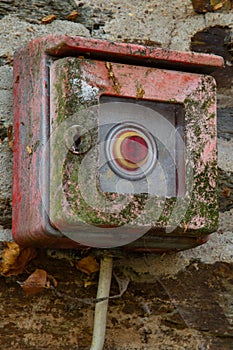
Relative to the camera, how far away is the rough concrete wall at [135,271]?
126cm

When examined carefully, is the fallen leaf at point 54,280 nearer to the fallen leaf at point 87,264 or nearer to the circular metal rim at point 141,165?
the fallen leaf at point 87,264

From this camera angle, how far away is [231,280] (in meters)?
1.34

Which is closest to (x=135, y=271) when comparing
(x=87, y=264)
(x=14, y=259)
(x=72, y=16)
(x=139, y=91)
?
(x=87, y=264)

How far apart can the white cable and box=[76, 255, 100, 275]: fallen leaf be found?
0.07 feet

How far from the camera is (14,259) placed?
1241 millimetres

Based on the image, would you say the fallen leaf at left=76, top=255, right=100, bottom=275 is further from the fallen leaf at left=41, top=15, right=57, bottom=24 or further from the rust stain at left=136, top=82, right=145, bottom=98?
the fallen leaf at left=41, top=15, right=57, bottom=24

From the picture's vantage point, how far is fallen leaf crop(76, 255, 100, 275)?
128cm

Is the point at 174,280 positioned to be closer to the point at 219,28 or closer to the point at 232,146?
the point at 232,146

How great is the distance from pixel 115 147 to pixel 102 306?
276 mm

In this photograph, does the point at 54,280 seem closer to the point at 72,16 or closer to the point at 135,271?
the point at 135,271

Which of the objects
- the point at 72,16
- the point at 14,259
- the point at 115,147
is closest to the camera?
Answer: the point at 115,147

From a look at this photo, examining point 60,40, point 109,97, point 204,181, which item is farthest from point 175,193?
point 60,40

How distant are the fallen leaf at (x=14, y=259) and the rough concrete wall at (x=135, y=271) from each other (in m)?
0.02

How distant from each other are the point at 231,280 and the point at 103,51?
0.47m
